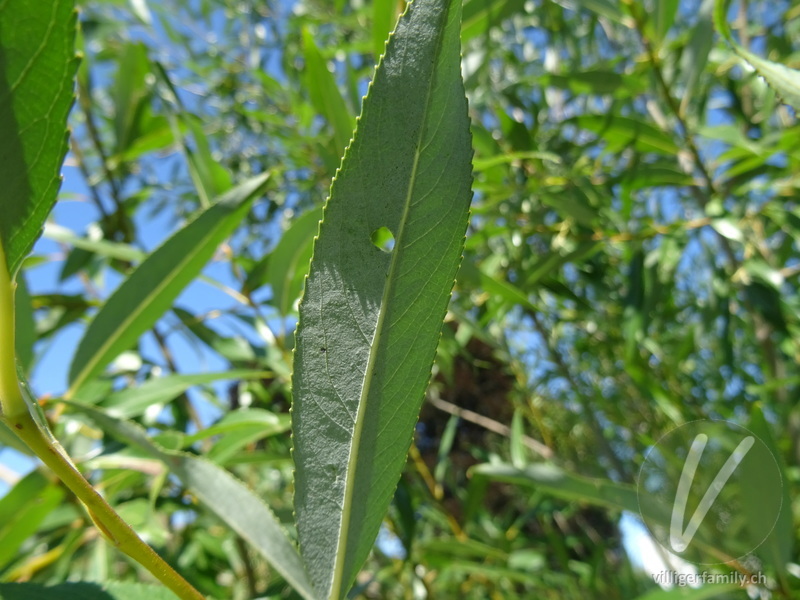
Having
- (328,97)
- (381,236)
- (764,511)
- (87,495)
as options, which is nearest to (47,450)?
(87,495)

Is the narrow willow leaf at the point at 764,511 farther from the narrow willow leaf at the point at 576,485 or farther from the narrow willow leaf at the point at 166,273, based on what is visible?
the narrow willow leaf at the point at 166,273

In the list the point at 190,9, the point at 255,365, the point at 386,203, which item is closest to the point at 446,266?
the point at 386,203

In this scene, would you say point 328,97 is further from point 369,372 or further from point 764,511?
point 764,511

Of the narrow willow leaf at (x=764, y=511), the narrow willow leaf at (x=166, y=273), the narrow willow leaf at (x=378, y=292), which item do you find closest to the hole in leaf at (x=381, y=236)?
the narrow willow leaf at (x=378, y=292)

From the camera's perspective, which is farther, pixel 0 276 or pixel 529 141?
pixel 529 141

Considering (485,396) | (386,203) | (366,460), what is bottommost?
(485,396)

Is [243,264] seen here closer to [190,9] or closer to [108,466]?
[108,466]

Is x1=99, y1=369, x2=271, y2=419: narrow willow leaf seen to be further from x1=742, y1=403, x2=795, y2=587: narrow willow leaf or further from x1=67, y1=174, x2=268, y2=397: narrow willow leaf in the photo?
x1=742, y1=403, x2=795, y2=587: narrow willow leaf

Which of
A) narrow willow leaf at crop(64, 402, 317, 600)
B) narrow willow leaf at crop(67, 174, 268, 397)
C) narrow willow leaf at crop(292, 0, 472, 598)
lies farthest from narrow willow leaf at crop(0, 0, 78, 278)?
narrow willow leaf at crop(67, 174, 268, 397)
